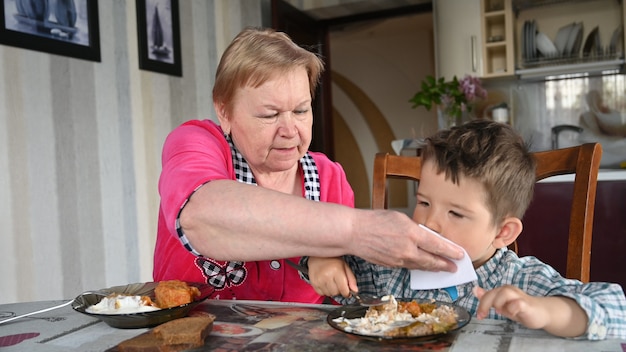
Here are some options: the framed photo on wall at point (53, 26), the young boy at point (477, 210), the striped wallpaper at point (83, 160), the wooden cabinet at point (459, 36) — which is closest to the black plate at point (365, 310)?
the young boy at point (477, 210)

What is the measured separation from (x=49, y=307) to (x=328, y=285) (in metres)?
0.59

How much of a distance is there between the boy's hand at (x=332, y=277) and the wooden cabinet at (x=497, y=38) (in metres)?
4.13

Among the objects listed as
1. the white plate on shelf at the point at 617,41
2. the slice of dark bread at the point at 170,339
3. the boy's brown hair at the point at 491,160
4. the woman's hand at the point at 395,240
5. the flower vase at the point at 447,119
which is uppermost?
the white plate on shelf at the point at 617,41

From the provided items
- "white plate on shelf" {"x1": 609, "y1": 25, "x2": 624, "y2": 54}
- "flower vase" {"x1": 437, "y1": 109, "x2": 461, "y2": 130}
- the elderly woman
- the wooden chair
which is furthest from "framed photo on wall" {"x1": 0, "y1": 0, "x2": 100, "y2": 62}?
"white plate on shelf" {"x1": 609, "y1": 25, "x2": 624, "y2": 54}

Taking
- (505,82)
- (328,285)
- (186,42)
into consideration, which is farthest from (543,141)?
(328,285)

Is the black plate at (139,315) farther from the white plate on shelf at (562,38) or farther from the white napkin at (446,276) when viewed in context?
the white plate on shelf at (562,38)

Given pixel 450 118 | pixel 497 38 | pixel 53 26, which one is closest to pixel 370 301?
pixel 53 26

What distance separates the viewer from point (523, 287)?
1.04 metres

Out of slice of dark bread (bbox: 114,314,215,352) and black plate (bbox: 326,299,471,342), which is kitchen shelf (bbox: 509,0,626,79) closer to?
black plate (bbox: 326,299,471,342)

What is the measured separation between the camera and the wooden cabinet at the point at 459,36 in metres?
4.69

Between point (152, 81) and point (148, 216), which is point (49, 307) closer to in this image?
point (148, 216)

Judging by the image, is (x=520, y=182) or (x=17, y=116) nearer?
(x=520, y=182)

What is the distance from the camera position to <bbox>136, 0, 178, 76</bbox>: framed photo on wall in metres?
3.24

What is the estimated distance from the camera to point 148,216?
3.27 m
